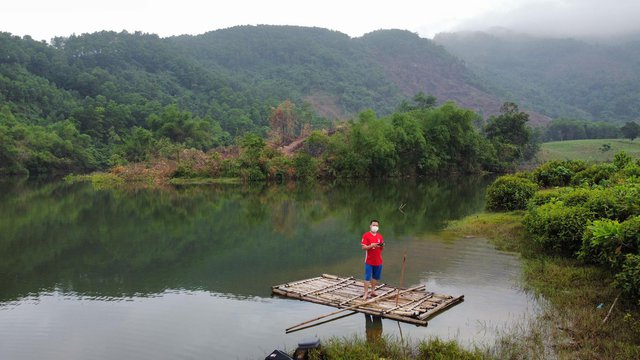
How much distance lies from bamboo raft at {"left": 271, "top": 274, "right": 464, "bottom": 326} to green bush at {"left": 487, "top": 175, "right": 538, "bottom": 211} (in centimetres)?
1371

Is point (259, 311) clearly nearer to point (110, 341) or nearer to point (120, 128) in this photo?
point (110, 341)

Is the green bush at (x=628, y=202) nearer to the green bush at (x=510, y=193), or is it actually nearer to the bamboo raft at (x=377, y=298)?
the bamboo raft at (x=377, y=298)

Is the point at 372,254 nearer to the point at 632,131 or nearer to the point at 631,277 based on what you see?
the point at 631,277

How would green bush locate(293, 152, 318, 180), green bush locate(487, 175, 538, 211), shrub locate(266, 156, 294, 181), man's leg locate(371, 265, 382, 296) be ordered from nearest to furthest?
1. man's leg locate(371, 265, 382, 296)
2. green bush locate(487, 175, 538, 211)
3. shrub locate(266, 156, 294, 181)
4. green bush locate(293, 152, 318, 180)

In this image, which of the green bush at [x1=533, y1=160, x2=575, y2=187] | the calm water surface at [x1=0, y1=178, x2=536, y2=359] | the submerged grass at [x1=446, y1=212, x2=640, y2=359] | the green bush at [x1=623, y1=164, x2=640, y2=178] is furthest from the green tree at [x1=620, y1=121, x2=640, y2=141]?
the submerged grass at [x1=446, y1=212, x2=640, y2=359]

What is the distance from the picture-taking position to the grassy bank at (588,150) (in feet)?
276

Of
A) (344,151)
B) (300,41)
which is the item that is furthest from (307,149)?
(300,41)

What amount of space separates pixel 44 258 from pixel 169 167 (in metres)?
38.9

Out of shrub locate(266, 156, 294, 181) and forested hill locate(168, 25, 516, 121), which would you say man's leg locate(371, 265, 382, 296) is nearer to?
shrub locate(266, 156, 294, 181)

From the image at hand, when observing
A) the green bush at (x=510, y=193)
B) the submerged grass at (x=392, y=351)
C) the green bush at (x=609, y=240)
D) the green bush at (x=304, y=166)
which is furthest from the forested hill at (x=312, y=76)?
the submerged grass at (x=392, y=351)

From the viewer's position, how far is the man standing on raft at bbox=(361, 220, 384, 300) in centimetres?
1137

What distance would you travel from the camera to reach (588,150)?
88.9 metres

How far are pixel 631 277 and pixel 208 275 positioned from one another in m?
11.1

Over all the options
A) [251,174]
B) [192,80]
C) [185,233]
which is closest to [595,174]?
[185,233]
